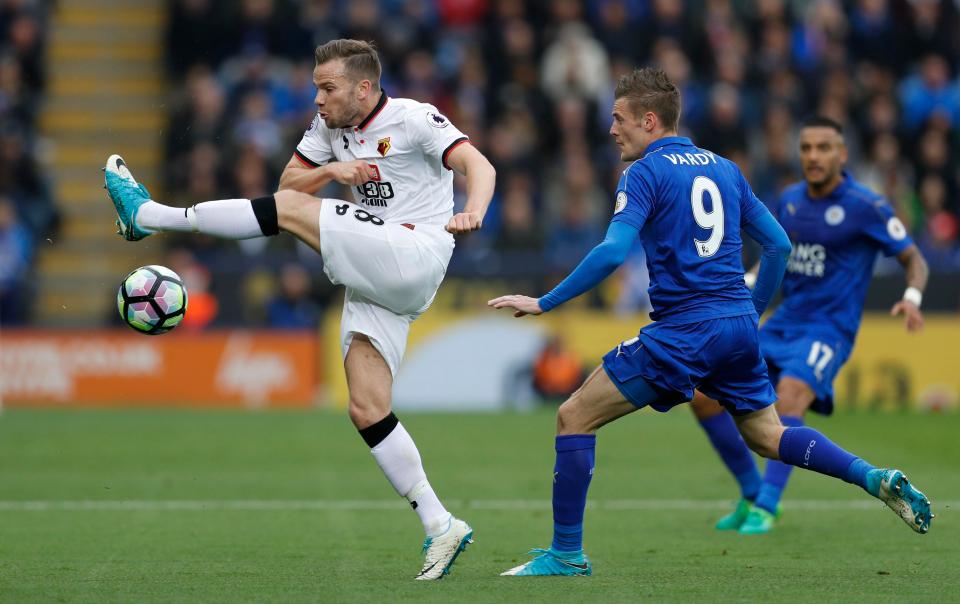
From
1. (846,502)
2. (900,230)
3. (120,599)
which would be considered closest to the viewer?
(120,599)

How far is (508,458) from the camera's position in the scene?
1223 cm

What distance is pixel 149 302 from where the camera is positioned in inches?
270

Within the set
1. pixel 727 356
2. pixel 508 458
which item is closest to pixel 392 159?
pixel 727 356

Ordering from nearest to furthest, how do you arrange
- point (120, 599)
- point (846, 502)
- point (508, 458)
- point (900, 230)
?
point (120, 599) → point (900, 230) → point (846, 502) → point (508, 458)

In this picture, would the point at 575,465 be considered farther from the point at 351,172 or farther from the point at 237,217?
the point at 237,217

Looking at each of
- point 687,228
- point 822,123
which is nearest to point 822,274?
point 822,123

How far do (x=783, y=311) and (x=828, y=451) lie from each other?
8.10 feet

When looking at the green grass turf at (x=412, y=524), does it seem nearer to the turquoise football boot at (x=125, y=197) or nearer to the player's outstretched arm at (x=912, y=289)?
the player's outstretched arm at (x=912, y=289)

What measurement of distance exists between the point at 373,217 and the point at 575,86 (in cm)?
1335

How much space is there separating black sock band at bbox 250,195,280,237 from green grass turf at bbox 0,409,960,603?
159 centimetres

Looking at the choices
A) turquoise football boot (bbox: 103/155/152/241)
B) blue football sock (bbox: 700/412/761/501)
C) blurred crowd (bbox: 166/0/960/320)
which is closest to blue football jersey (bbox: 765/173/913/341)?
A: blue football sock (bbox: 700/412/761/501)

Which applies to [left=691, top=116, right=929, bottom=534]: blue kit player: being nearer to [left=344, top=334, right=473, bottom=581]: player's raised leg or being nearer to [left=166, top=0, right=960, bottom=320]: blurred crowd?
[left=344, top=334, right=473, bottom=581]: player's raised leg

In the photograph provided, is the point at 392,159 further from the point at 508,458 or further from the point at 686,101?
the point at 686,101

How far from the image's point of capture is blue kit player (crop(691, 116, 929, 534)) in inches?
342
